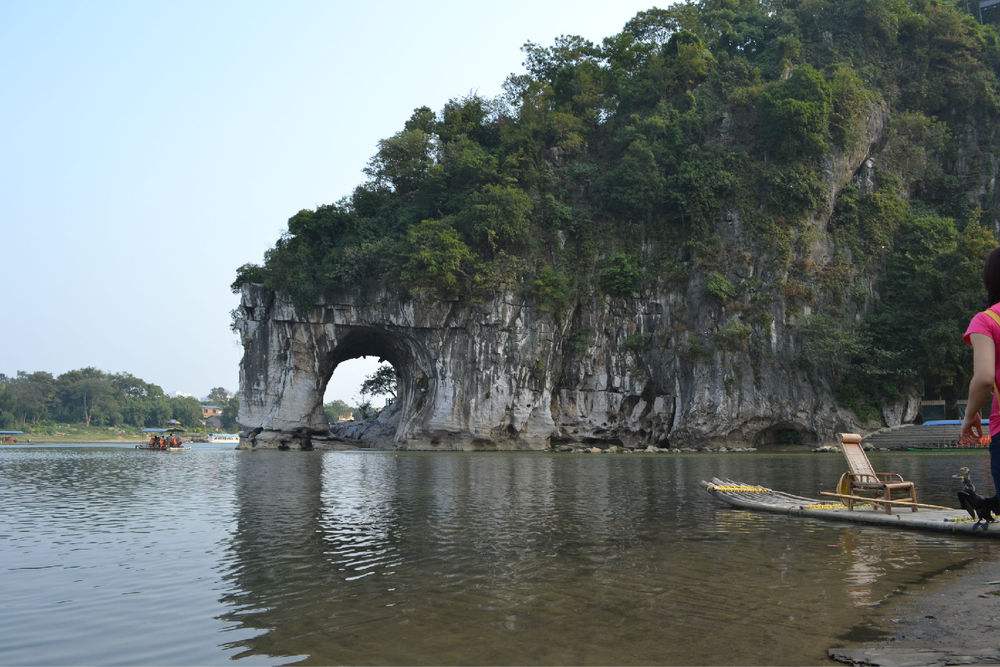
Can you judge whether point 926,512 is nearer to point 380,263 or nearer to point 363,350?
point 380,263

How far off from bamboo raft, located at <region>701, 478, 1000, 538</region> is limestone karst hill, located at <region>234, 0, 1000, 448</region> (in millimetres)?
28132

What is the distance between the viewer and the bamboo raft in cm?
1013

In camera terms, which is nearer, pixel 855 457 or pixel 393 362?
pixel 855 457

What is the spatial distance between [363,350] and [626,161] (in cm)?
2229

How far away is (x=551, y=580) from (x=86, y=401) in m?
101

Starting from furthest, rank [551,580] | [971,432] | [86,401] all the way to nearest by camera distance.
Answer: [86,401], [551,580], [971,432]

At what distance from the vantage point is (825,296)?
43938 millimetres

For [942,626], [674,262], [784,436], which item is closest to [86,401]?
[674,262]

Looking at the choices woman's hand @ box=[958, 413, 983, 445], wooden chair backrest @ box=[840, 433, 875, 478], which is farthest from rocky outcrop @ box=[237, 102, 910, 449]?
woman's hand @ box=[958, 413, 983, 445]

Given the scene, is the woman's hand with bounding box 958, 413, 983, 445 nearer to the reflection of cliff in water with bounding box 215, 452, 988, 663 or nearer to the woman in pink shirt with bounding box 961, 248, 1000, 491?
the woman in pink shirt with bounding box 961, 248, 1000, 491

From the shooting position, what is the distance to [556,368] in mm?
45750

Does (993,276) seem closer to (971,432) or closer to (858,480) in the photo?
(971,432)

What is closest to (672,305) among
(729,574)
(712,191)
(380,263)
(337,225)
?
(712,191)

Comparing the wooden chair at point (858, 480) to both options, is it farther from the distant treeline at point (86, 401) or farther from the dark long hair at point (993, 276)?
the distant treeline at point (86, 401)
